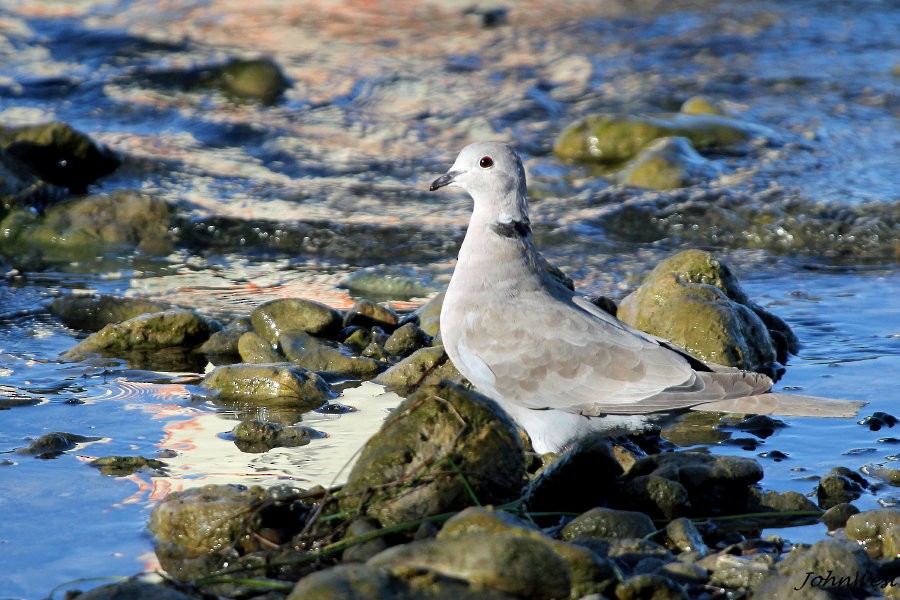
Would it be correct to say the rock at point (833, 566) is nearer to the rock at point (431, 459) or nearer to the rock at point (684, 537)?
the rock at point (684, 537)

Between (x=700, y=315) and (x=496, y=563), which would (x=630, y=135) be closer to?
(x=700, y=315)

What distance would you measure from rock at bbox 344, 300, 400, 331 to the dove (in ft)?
4.87

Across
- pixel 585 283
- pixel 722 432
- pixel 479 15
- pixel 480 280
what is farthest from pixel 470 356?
pixel 479 15

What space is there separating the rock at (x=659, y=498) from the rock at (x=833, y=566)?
26.3 inches

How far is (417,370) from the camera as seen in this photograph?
19.2 feet

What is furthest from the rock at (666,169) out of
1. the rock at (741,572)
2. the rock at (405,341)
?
the rock at (741,572)

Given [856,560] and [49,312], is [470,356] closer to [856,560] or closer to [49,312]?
[856,560]

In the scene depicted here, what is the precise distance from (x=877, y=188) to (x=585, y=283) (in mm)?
3373

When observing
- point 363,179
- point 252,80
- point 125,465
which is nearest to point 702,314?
point 125,465

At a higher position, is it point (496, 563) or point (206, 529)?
point (496, 563)

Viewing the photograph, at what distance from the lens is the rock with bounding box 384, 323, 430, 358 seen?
21.0 ft

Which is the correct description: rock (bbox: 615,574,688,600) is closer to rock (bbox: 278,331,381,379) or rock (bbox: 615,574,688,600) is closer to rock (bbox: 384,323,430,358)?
rock (bbox: 278,331,381,379)

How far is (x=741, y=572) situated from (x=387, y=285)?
470 centimetres
